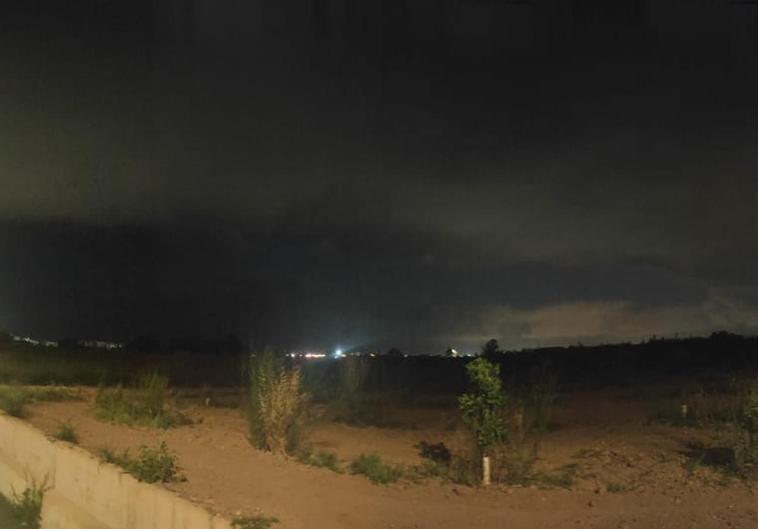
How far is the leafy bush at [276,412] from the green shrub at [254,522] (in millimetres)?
5182

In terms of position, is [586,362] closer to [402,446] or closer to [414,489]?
[402,446]

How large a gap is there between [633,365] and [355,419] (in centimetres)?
2157

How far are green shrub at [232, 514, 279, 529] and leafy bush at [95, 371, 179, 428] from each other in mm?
9148

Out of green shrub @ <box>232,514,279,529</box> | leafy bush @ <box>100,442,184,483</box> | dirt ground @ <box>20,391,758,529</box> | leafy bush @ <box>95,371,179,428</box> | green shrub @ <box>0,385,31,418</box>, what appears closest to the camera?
green shrub @ <box>232,514,279,529</box>

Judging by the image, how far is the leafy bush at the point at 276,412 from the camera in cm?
1453

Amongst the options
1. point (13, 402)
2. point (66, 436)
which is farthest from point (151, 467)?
point (13, 402)

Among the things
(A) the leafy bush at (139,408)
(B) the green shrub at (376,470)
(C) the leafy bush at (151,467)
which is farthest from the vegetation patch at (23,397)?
(B) the green shrub at (376,470)

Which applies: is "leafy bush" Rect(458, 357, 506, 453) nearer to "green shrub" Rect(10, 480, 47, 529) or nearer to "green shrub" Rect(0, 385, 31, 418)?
"green shrub" Rect(10, 480, 47, 529)

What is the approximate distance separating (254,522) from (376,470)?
164 inches

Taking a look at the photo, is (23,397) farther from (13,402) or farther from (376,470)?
(376,470)

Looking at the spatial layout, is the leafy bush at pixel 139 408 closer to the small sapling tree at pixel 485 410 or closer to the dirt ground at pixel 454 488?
the dirt ground at pixel 454 488

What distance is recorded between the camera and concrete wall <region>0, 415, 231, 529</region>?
31.0 ft

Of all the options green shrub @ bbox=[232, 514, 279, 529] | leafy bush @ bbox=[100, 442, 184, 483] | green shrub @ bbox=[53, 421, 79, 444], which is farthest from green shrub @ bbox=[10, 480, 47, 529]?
green shrub @ bbox=[232, 514, 279, 529]

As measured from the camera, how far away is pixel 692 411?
59.1 feet
